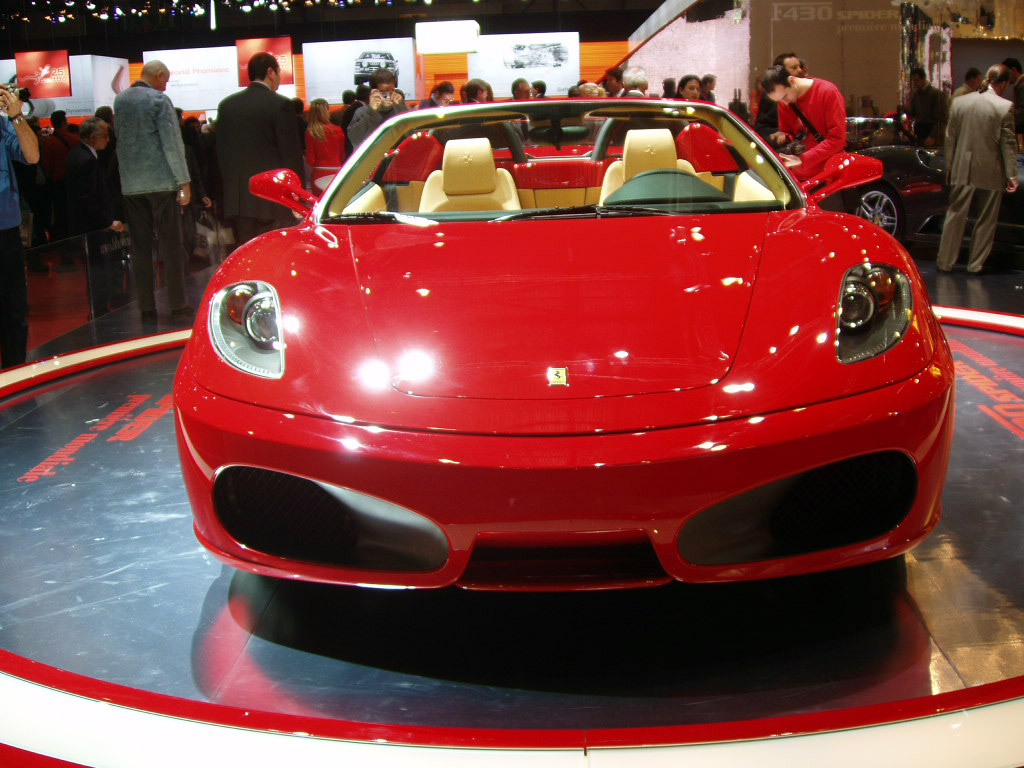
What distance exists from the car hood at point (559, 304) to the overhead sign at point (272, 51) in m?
16.4

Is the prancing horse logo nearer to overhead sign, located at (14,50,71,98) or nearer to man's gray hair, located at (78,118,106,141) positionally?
man's gray hair, located at (78,118,106,141)

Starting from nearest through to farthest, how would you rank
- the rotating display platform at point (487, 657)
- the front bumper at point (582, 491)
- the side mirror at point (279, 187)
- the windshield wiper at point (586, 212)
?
the rotating display platform at point (487, 657)
the front bumper at point (582, 491)
the windshield wiper at point (586, 212)
the side mirror at point (279, 187)

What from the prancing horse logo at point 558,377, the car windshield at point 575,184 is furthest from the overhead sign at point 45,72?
the prancing horse logo at point 558,377

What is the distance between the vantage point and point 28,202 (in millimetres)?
10352

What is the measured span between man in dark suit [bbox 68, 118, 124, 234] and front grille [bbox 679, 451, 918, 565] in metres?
7.01

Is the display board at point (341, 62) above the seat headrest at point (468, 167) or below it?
above

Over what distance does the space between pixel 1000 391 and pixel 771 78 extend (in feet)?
8.41

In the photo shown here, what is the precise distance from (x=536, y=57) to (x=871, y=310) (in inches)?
625

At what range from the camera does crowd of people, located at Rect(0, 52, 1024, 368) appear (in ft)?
15.9

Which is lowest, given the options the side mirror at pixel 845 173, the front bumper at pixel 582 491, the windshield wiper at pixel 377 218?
the front bumper at pixel 582 491

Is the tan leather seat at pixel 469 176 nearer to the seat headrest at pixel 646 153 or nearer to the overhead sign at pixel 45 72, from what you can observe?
the seat headrest at pixel 646 153

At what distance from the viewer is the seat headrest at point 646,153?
3057mm

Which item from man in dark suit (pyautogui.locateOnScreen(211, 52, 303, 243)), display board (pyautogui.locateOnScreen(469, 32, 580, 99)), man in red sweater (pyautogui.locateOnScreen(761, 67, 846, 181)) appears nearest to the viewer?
man in red sweater (pyautogui.locateOnScreen(761, 67, 846, 181))

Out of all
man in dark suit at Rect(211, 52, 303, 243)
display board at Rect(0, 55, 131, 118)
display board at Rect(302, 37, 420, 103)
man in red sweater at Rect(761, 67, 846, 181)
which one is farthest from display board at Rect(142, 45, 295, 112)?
man in red sweater at Rect(761, 67, 846, 181)
